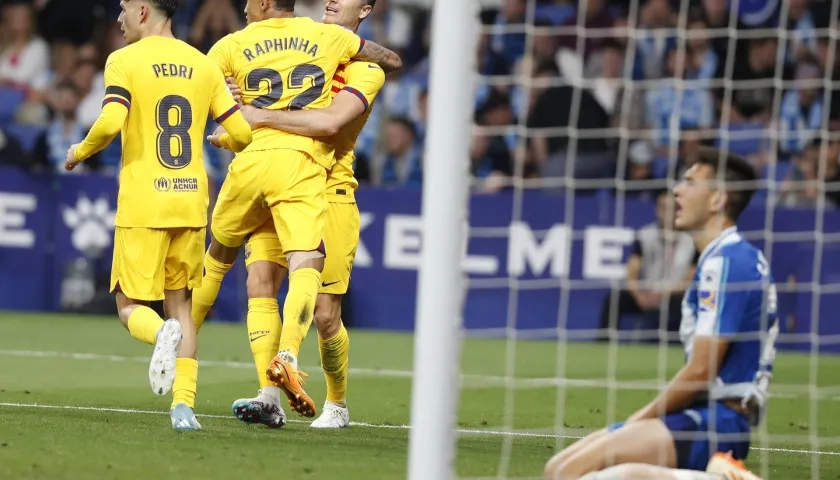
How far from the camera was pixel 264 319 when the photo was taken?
21.9 ft

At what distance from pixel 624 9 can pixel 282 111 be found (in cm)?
810

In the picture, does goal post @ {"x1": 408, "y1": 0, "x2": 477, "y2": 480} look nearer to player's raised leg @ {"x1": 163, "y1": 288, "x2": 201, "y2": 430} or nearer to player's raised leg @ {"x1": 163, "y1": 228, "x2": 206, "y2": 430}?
player's raised leg @ {"x1": 163, "y1": 288, "x2": 201, "y2": 430}

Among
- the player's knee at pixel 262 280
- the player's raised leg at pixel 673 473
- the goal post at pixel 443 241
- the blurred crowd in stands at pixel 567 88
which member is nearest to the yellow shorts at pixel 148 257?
the player's knee at pixel 262 280

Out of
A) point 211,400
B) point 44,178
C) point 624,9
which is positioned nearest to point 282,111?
point 211,400

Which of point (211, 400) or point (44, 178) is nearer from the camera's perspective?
point (211, 400)

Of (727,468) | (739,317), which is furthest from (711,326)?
(727,468)

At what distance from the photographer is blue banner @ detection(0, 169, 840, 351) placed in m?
12.0

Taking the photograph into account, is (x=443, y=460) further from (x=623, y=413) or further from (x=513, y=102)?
(x=513, y=102)

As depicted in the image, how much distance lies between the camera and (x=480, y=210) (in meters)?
12.5

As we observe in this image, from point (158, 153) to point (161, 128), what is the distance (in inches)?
4.3

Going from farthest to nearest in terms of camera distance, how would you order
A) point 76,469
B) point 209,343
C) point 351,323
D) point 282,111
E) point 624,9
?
point 624,9 < point 351,323 < point 209,343 < point 282,111 < point 76,469

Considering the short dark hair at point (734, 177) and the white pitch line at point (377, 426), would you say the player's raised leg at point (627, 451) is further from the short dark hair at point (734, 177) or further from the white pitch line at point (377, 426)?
the white pitch line at point (377, 426)

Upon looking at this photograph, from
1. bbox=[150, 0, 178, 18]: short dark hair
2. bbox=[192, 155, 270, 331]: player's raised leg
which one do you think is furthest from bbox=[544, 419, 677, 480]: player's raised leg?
bbox=[150, 0, 178, 18]: short dark hair

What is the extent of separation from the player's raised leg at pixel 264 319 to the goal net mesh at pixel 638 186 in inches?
151
